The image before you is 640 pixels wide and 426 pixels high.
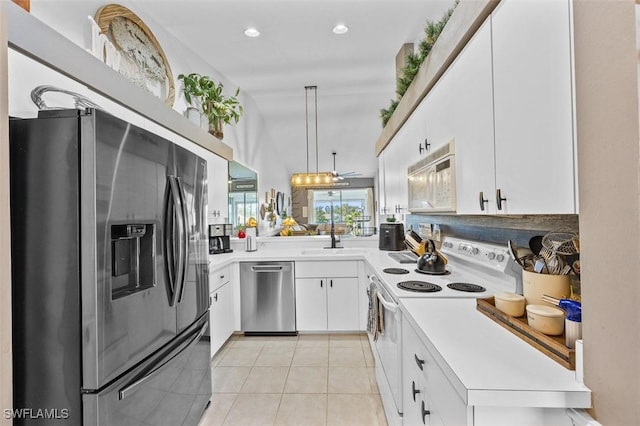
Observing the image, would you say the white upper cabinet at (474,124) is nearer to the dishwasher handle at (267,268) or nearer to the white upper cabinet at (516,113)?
the white upper cabinet at (516,113)

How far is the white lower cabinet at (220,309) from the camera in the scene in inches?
98.9

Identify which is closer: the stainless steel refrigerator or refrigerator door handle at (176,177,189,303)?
the stainless steel refrigerator

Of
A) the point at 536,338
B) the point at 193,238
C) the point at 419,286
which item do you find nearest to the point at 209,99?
the point at 193,238

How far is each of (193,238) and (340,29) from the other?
7.73ft

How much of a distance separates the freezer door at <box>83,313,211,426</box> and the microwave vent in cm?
173

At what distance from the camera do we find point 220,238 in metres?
3.37

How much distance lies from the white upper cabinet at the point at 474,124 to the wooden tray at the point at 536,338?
404mm

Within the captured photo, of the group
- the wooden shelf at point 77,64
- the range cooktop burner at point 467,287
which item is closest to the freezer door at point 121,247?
the wooden shelf at point 77,64

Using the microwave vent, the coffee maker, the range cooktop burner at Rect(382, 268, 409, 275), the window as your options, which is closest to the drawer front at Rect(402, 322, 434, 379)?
the range cooktop burner at Rect(382, 268, 409, 275)

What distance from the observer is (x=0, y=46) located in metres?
0.84

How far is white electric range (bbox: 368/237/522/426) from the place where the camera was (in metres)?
1.44

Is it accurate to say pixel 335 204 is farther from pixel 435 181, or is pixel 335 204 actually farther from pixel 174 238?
pixel 174 238

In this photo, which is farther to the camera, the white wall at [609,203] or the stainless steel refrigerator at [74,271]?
the stainless steel refrigerator at [74,271]

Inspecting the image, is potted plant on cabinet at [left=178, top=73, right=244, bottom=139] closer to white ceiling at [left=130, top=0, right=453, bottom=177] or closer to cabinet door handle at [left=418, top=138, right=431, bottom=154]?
white ceiling at [left=130, top=0, right=453, bottom=177]
